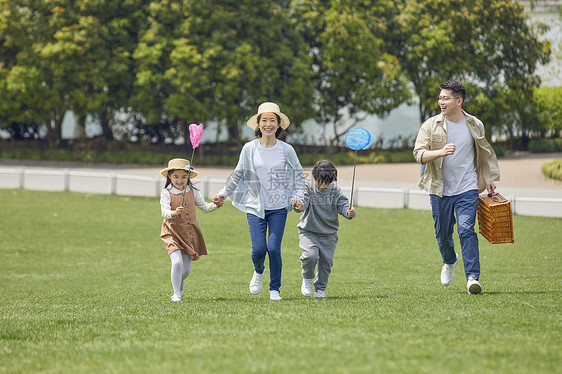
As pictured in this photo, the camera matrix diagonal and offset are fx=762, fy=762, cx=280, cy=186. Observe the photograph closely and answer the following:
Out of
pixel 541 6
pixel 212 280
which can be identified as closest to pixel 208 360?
pixel 212 280

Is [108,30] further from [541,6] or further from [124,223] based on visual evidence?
[541,6]

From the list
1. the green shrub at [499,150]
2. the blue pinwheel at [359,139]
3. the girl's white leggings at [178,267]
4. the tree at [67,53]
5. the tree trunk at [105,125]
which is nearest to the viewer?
the girl's white leggings at [178,267]

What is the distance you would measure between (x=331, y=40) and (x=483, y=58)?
20.7 feet

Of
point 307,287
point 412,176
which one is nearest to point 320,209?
point 307,287

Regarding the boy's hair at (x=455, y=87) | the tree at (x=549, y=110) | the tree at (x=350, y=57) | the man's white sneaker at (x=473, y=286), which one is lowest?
the man's white sneaker at (x=473, y=286)

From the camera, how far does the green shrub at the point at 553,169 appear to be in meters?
23.2

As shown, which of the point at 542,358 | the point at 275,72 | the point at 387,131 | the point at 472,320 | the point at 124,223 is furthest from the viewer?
the point at 387,131

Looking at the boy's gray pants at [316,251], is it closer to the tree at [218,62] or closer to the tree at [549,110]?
the tree at [549,110]

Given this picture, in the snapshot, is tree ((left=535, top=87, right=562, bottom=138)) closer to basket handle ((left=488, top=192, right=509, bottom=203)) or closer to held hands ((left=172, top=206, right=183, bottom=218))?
basket handle ((left=488, top=192, right=509, bottom=203))

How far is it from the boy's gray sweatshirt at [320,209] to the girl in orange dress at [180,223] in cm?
89

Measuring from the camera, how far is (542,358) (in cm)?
461

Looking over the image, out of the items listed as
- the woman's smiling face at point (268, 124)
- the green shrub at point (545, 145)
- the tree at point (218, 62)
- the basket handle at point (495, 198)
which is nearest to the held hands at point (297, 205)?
the woman's smiling face at point (268, 124)

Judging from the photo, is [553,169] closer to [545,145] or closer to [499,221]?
[545,145]

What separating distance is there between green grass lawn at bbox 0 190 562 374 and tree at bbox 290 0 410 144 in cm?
1738
